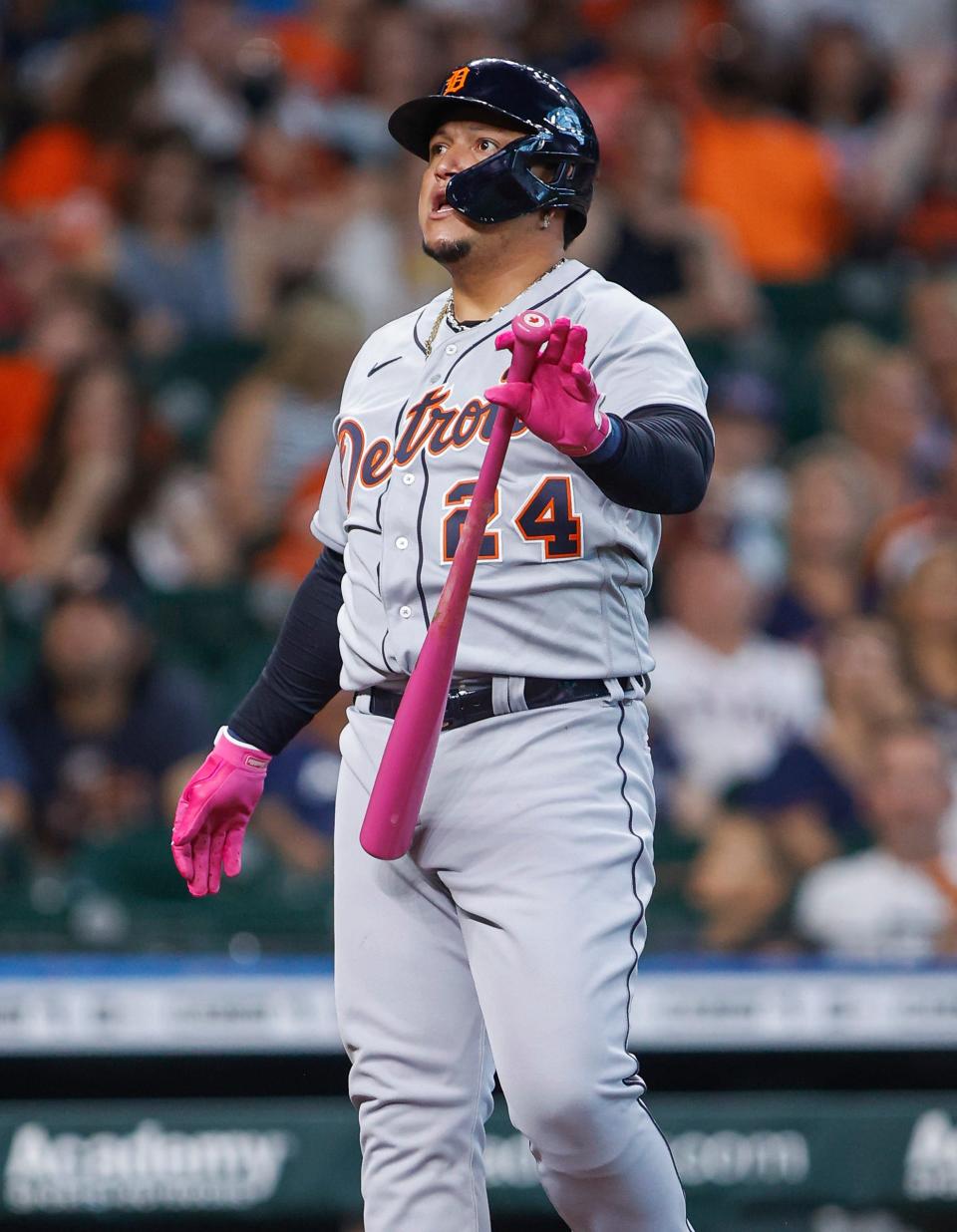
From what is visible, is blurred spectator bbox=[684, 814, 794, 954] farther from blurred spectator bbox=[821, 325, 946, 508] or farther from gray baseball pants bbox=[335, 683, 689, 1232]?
blurred spectator bbox=[821, 325, 946, 508]

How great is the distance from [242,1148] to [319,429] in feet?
7.14

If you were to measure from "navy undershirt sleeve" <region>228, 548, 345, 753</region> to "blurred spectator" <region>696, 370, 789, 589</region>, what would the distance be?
8.34ft

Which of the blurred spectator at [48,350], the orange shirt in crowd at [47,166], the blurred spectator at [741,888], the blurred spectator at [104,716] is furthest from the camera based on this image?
the orange shirt in crowd at [47,166]

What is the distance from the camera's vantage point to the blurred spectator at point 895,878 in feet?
12.0

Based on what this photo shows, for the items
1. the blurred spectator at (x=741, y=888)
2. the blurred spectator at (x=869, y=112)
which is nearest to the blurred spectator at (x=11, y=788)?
the blurred spectator at (x=741, y=888)

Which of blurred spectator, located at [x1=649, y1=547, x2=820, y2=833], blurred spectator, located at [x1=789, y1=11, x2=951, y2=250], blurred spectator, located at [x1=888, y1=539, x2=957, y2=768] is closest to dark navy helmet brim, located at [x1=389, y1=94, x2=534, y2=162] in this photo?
blurred spectator, located at [x1=649, y1=547, x2=820, y2=833]

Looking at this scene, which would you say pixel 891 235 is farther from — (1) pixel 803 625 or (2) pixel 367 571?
(2) pixel 367 571

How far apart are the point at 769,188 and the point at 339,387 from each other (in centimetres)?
197

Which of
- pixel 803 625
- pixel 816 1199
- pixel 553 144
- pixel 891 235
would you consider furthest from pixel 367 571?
pixel 891 235

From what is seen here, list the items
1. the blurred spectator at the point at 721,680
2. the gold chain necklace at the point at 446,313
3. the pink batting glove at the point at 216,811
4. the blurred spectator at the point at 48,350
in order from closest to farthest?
the gold chain necklace at the point at 446,313 < the pink batting glove at the point at 216,811 < the blurred spectator at the point at 721,680 < the blurred spectator at the point at 48,350

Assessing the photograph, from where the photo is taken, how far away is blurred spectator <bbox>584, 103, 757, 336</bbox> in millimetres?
5703

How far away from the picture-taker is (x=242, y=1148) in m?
3.37

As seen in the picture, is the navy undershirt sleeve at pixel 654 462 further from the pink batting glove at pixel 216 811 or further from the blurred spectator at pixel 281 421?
the blurred spectator at pixel 281 421

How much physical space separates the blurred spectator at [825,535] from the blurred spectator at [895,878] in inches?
25.7
